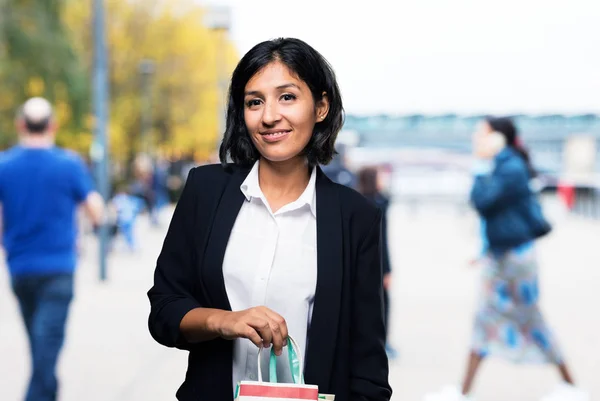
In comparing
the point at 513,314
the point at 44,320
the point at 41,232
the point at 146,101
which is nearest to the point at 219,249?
the point at 44,320

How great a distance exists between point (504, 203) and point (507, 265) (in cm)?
39

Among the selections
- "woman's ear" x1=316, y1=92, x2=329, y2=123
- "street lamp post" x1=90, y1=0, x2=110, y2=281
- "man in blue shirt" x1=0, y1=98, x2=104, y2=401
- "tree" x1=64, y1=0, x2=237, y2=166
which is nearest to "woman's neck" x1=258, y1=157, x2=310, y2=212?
"woman's ear" x1=316, y1=92, x2=329, y2=123

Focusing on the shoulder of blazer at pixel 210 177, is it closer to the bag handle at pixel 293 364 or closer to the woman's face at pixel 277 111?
the woman's face at pixel 277 111

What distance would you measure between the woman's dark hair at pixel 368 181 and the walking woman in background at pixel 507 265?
5.09 feet

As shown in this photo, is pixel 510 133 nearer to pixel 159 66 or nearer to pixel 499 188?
pixel 499 188

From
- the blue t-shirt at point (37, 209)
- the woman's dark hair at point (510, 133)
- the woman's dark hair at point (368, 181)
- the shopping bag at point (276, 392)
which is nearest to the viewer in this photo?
the shopping bag at point (276, 392)

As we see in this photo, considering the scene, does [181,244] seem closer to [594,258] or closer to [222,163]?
[222,163]

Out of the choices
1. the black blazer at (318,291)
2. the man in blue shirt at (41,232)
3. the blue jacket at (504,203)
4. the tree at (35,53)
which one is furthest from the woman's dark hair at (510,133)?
the tree at (35,53)

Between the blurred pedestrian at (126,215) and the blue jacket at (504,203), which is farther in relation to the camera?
the blurred pedestrian at (126,215)

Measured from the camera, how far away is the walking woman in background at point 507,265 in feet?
20.9

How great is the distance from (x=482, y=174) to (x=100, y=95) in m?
9.73

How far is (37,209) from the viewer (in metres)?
5.25

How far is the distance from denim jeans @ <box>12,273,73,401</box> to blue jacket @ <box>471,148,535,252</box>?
2.62 m

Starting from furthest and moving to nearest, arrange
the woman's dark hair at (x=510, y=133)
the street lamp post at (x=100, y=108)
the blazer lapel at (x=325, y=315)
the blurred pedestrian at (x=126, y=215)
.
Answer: the blurred pedestrian at (x=126, y=215) → the street lamp post at (x=100, y=108) → the woman's dark hair at (x=510, y=133) → the blazer lapel at (x=325, y=315)
